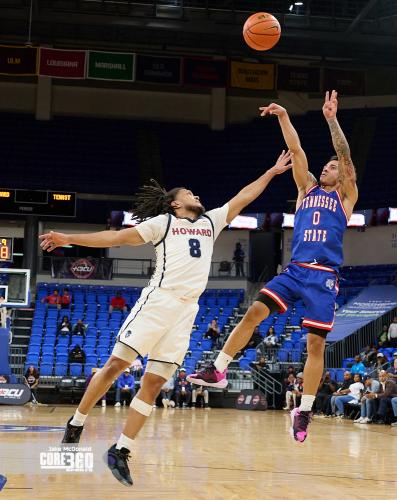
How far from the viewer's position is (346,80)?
30.0m

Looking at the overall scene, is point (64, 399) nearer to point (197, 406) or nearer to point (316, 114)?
point (197, 406)

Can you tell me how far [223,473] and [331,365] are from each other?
19079mm

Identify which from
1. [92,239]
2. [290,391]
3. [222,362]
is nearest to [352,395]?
[290,391]

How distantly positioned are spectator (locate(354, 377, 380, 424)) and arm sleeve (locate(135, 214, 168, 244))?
13.6 metres

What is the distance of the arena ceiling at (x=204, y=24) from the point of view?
2645cm

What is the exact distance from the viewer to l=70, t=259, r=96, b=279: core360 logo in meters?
30.6

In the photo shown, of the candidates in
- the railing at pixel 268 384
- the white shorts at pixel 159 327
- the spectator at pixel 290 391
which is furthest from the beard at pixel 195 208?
the railing at pixel 268 384

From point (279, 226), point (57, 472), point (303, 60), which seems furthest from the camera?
point (303, 60)

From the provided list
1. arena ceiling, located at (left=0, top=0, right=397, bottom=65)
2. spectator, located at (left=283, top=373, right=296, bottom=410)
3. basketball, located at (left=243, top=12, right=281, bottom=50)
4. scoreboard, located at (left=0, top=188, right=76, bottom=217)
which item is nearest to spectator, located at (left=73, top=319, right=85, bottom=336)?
scoreboard, located at (left=0, top=188, right=76, bottom=217)

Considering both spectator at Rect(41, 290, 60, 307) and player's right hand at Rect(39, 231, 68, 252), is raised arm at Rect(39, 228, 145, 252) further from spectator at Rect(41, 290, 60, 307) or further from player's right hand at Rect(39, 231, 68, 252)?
spectator at Rect(41, 290, 60, 307)

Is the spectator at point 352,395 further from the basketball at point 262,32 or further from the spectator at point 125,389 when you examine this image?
the basketball at point 262,32

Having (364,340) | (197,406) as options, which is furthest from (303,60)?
(197,406)

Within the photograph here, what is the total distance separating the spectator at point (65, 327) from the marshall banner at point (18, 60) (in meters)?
8.96

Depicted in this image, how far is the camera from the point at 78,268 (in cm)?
3064
